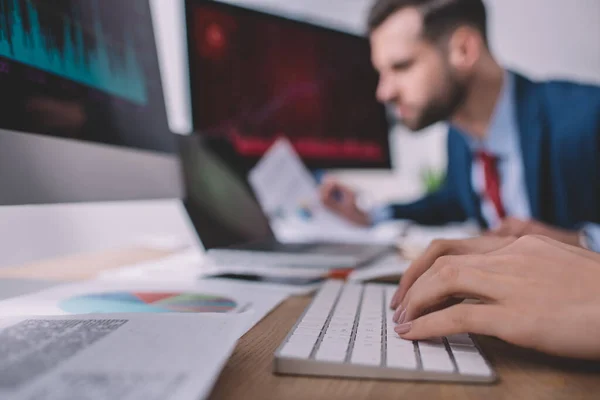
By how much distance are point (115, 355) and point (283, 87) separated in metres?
0.99

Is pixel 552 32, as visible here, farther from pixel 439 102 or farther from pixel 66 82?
pixel 66 82

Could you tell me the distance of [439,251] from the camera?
0.51 meters

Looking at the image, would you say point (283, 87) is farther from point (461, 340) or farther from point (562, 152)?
point (461, 340)

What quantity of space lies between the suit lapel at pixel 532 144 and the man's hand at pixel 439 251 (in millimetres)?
819

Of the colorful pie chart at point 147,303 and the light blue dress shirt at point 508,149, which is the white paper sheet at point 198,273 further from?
the light blue dress shirt at point 508,149

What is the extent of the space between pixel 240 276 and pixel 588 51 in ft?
7.83

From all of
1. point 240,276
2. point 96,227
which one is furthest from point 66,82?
point 96,227

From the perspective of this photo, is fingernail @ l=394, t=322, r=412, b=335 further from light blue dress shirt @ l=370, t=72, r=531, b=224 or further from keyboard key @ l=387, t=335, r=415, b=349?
light blue dress shirt @ l=370, t=72, r=531, b=224

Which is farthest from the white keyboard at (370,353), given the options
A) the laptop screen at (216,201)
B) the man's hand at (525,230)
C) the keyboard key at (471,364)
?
the man's hand at (525,230)

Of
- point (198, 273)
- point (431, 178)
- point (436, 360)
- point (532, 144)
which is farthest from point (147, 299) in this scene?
point (431, 178)

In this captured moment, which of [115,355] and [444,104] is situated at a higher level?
[444,104]

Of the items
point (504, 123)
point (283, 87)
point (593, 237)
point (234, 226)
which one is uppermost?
point (283, 87)

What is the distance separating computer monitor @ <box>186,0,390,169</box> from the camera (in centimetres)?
104

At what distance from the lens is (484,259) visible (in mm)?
385
